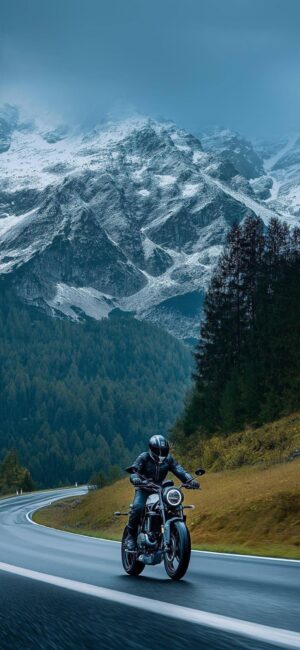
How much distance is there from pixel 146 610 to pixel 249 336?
5054 centimetres

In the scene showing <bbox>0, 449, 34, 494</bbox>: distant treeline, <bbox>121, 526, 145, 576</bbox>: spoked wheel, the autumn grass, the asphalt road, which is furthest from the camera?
<bbox>0, 449, 34, 494</bbox>: distant treeline

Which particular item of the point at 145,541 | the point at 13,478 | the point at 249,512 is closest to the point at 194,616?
the point at 145,541

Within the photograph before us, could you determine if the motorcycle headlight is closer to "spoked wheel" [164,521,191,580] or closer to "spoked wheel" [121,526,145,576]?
"spoked wheel" [164,521,191,580]

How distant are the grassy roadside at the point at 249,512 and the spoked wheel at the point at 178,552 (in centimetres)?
697

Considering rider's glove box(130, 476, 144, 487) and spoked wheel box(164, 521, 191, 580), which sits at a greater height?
rider's glove box(130, 476, 144, 487)

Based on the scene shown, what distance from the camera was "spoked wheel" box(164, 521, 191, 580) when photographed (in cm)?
854

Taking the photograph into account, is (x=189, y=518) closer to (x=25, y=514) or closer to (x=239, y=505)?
(x=239, y=505)

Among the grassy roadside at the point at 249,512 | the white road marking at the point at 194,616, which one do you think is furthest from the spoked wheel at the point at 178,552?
the grassy roadside at the point at 249,512

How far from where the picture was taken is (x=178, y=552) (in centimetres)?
869

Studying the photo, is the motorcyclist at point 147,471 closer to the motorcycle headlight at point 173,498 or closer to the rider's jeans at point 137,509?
the rider's jeans at point 137,509

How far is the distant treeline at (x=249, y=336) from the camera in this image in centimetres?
4688

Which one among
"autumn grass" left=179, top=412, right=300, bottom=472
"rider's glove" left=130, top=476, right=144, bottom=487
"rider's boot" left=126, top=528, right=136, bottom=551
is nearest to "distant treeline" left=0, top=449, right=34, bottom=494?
"autumn grass" left=179, top=412, right=300, bottom=472

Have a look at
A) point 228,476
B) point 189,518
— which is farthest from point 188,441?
point 189,518

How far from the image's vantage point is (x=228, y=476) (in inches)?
1382
